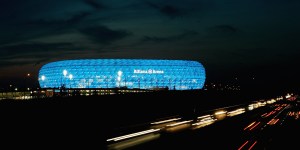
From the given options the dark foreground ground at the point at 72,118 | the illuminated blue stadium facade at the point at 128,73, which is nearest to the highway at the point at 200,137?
the dark foreground ground at the point at 72,118

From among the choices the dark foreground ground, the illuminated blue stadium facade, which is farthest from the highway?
the illuminated blue stadium facade

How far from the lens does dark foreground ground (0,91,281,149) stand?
54.0 feet

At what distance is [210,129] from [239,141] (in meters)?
5.64

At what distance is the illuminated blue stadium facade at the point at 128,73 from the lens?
446ft

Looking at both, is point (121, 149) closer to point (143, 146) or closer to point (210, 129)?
point (143, 146)

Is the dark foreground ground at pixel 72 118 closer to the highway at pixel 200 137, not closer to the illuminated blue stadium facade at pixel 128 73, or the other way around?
the highway at pixel 200 137

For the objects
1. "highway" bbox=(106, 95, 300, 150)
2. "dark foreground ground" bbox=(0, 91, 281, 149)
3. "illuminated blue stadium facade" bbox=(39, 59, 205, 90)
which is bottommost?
"highway" bbox=(106, 95, 300, 150)

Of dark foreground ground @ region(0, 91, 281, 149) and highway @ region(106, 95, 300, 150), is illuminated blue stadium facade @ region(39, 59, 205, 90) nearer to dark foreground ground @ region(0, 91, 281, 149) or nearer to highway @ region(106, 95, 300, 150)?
dark foreground ground @ region(0, 91, 281, 149)

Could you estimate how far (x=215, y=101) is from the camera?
174ft

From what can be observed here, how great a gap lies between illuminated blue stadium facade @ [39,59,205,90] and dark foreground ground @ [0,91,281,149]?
97.6m

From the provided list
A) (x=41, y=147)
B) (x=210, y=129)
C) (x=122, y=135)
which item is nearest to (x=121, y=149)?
(x=122, y=135)

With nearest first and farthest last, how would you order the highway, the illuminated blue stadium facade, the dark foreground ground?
the dark foreground ground, the highway, the illuminated blue stadium facade

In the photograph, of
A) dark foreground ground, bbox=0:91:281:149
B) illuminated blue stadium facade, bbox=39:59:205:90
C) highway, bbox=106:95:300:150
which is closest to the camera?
dark foreground ground, bbox=0:91:281:149

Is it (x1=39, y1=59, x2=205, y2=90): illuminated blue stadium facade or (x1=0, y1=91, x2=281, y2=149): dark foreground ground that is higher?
(x1=39, y1=59, x2=205, y2=90): illuminated blue stadium facade
